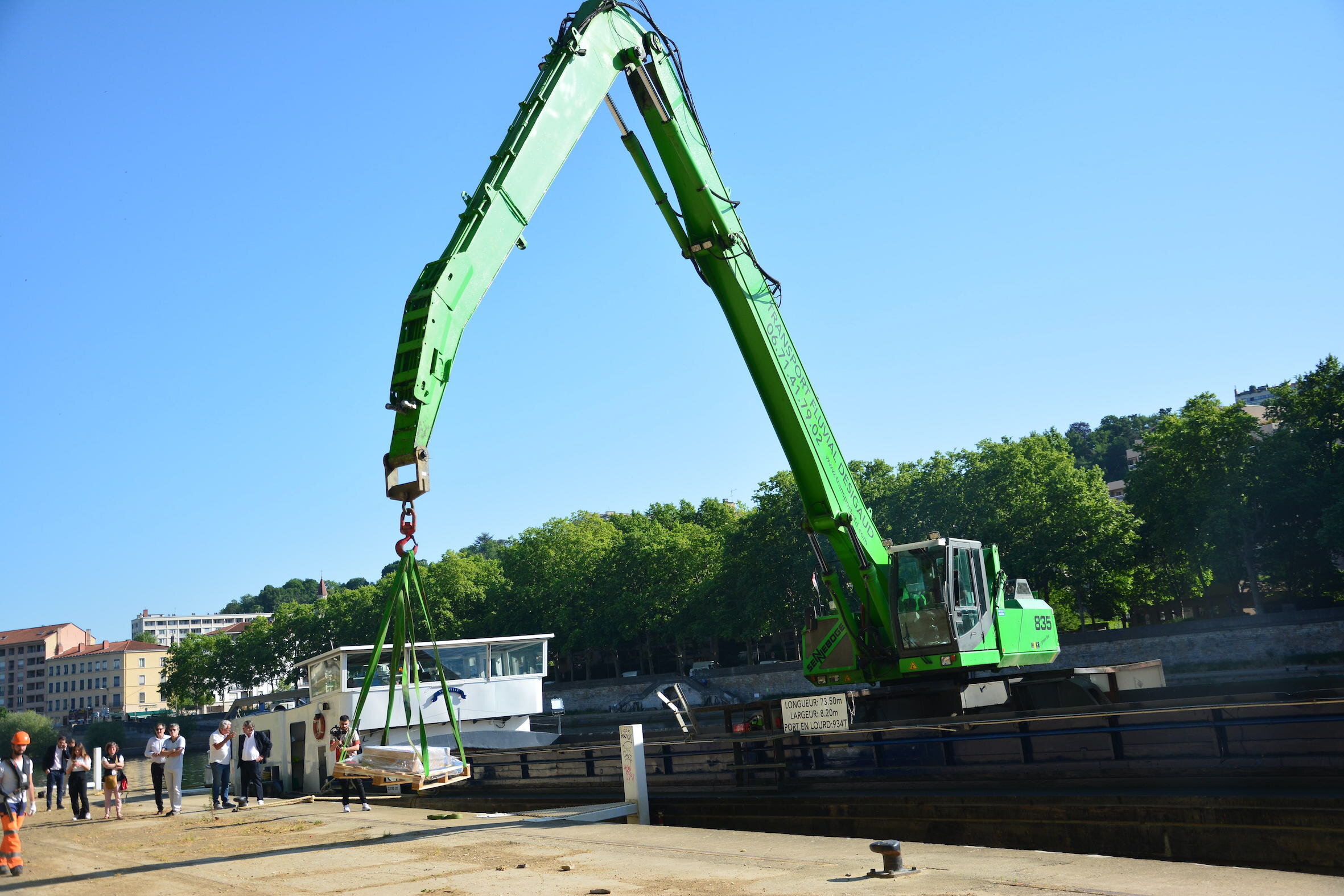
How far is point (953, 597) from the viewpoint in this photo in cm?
1375

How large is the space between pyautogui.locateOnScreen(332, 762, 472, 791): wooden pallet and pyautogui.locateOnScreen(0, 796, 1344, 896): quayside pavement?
3.03 feet

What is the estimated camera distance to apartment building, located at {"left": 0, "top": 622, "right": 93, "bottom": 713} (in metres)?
A: 170

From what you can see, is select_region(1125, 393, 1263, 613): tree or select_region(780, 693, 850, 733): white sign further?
select_region(1125, 393, 1263, 613): tree

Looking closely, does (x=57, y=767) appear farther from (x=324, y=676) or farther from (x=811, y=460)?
(x=811, y=460)

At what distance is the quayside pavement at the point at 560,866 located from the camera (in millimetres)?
7867

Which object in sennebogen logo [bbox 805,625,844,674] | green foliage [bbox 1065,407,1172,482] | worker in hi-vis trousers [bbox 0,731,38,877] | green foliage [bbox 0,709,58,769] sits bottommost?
green foliage [bbox 0,709,58,769]

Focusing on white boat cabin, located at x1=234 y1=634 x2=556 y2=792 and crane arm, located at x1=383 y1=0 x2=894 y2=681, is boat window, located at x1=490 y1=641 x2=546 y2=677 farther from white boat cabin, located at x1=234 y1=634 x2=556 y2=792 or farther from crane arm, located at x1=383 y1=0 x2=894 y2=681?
crane arm, located at x1=383 y1=0 x2=894 y2=681

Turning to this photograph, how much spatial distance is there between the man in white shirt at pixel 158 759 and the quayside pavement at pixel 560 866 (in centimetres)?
388

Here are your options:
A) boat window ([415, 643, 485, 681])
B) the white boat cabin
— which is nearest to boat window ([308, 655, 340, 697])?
the white boat cabin

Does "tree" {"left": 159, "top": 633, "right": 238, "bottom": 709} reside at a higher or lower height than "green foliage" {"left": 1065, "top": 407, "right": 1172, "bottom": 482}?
lower

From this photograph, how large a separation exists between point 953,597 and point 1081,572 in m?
48.4

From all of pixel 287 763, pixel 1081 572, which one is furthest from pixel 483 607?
pixel 287 763

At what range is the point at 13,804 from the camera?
12078 mm

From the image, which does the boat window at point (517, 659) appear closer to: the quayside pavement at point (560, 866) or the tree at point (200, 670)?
the quayside pavement at point (560, 866)
